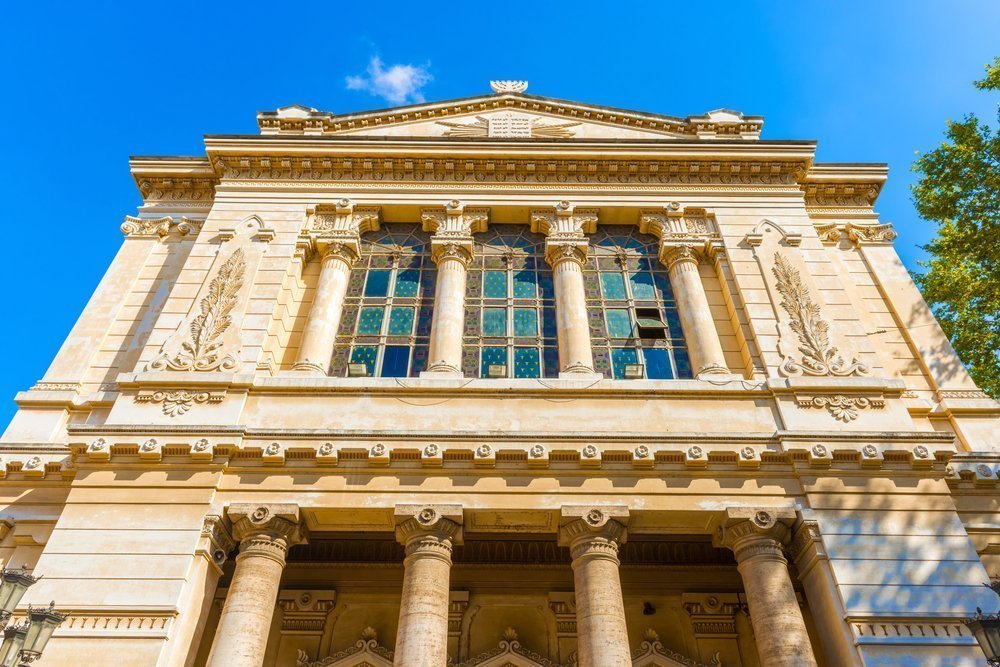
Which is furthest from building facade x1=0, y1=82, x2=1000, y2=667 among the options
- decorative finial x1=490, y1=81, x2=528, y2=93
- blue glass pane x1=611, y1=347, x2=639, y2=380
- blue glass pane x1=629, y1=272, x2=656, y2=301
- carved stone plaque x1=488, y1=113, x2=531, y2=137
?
decorative finial x1=490, y1=81, x2=528, y2=93

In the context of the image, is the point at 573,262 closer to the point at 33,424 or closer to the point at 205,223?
the point at 205,223

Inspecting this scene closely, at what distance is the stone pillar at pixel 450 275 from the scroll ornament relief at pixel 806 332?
21.5ft

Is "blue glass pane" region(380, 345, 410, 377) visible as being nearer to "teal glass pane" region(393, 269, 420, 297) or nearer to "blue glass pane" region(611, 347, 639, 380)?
"teal glass pane" region(393, 269, 420, 297)

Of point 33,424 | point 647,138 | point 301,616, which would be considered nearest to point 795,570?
point 301,616

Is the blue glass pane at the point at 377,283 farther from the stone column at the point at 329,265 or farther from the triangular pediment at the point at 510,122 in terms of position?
the triangular pediment at the point at 510,122

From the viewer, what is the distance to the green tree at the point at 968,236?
18078mm

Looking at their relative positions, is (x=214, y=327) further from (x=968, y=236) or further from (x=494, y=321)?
(x=968, y=236)

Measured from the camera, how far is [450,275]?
16.3 m

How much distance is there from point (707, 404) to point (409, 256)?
7.96 meters

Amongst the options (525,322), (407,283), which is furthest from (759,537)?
(407,283)

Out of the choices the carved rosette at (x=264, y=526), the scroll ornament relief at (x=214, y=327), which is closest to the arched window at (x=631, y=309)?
the carved rosette at (x=264, y=526)

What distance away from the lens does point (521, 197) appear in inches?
709

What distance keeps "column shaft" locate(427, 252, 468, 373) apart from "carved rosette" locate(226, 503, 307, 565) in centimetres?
398

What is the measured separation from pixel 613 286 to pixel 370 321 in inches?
223
